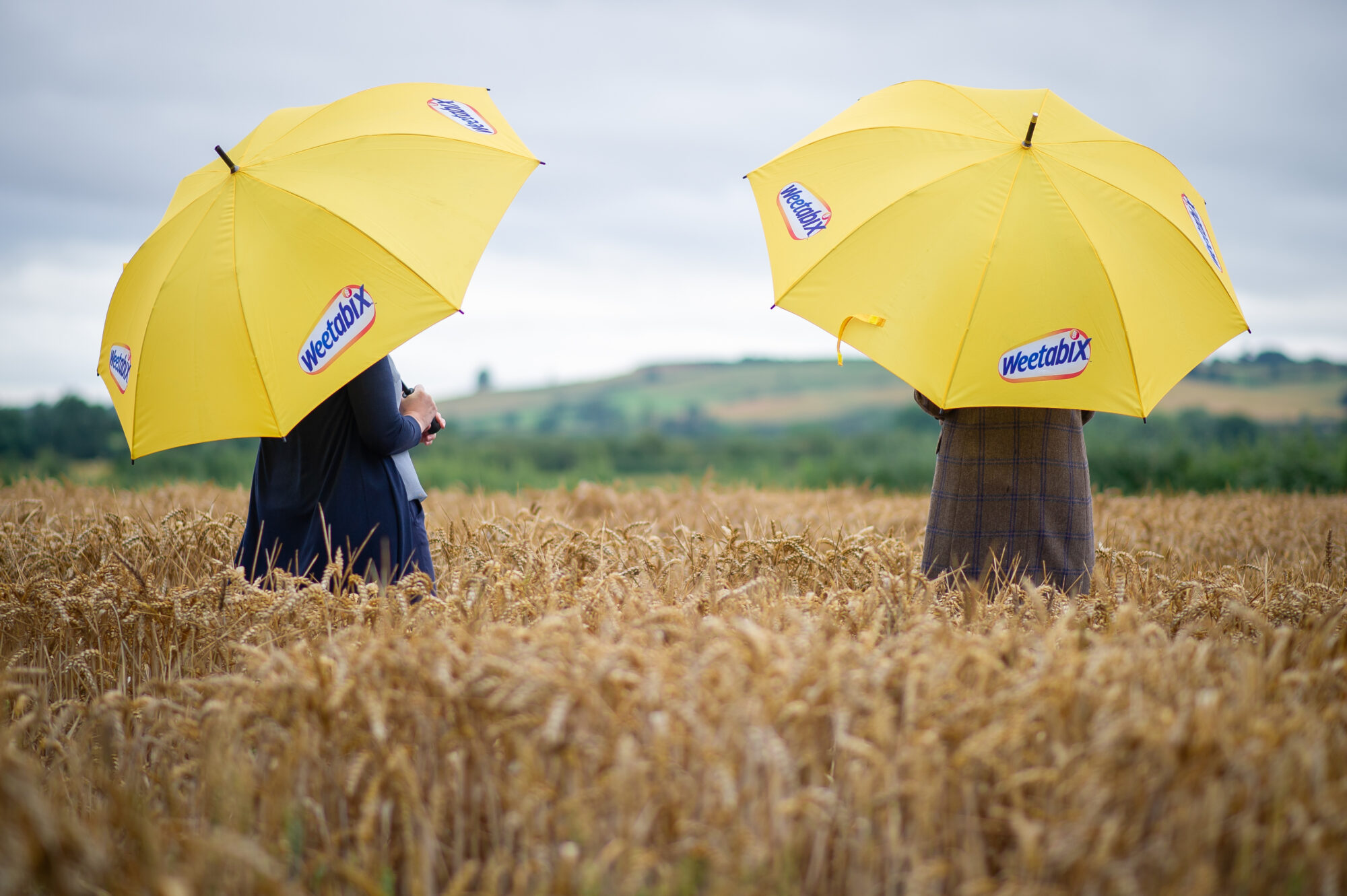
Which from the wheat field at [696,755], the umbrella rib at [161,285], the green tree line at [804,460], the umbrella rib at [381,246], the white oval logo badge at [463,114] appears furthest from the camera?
the green tree line at [804,460]

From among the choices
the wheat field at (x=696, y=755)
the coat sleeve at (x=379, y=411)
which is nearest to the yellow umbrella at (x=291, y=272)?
the coat sleeve at (x=379, y=411)

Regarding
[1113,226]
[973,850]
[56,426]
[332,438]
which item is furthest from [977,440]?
[56,426]

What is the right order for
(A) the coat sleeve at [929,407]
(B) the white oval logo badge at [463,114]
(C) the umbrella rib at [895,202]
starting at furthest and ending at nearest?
(B) the white oval logo badge at [463,114] → (A) the coat sleeve at [929,407] → (C) the umbrella rib at [895,202]

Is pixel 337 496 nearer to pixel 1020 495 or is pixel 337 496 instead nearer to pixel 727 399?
pixel 1020 495

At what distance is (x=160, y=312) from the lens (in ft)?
10.1

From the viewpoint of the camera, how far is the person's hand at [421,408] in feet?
10.6

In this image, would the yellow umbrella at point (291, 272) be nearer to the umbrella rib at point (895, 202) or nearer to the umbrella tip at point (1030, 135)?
the umbrella rib at point (895, 202)

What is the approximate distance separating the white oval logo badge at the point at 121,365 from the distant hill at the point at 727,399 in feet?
139

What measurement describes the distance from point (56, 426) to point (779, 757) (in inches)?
860

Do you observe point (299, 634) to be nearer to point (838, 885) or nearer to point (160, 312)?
point (160, 312)

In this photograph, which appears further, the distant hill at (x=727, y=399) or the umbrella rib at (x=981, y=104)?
the distant hill at (x=727, y=399)

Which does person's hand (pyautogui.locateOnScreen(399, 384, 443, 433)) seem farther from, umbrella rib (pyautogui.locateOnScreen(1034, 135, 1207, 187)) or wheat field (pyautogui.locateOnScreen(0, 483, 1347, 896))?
umbrella rib (pyautogui.locateOnScreen(1034, 135, 1207, 187))

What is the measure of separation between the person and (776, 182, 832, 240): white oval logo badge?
1687 mm

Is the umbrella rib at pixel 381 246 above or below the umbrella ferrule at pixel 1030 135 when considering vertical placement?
below
